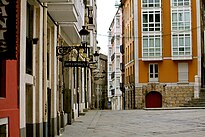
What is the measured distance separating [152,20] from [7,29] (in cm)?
4968

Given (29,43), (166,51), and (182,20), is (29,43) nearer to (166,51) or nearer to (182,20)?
(166,51)

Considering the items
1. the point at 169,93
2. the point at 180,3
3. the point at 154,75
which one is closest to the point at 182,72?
the point at 169,93

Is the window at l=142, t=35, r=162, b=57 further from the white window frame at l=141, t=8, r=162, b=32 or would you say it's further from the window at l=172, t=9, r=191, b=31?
the window at l=172, t=9, r=191, b=31

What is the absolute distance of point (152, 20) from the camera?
184 feet

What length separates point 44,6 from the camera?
1498cm

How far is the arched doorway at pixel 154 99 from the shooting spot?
55688 mm

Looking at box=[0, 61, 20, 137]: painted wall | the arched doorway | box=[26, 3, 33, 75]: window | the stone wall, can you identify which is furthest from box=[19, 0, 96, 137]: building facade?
the arched doorway

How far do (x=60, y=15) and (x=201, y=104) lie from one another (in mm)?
35594

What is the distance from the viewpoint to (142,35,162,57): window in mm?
55719

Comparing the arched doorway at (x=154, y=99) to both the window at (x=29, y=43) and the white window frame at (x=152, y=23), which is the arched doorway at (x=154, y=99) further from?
the window at (x=29, y=43)

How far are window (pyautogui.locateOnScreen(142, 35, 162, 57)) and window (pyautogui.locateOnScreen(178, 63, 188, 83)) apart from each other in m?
2.77

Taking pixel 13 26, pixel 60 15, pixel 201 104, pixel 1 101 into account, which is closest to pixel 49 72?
pixel 60 15

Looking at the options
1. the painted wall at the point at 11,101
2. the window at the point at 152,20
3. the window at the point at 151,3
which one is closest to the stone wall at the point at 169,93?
the window at the point at 152,20

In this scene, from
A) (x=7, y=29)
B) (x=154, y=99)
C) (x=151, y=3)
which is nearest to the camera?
(x=7, y=29)
